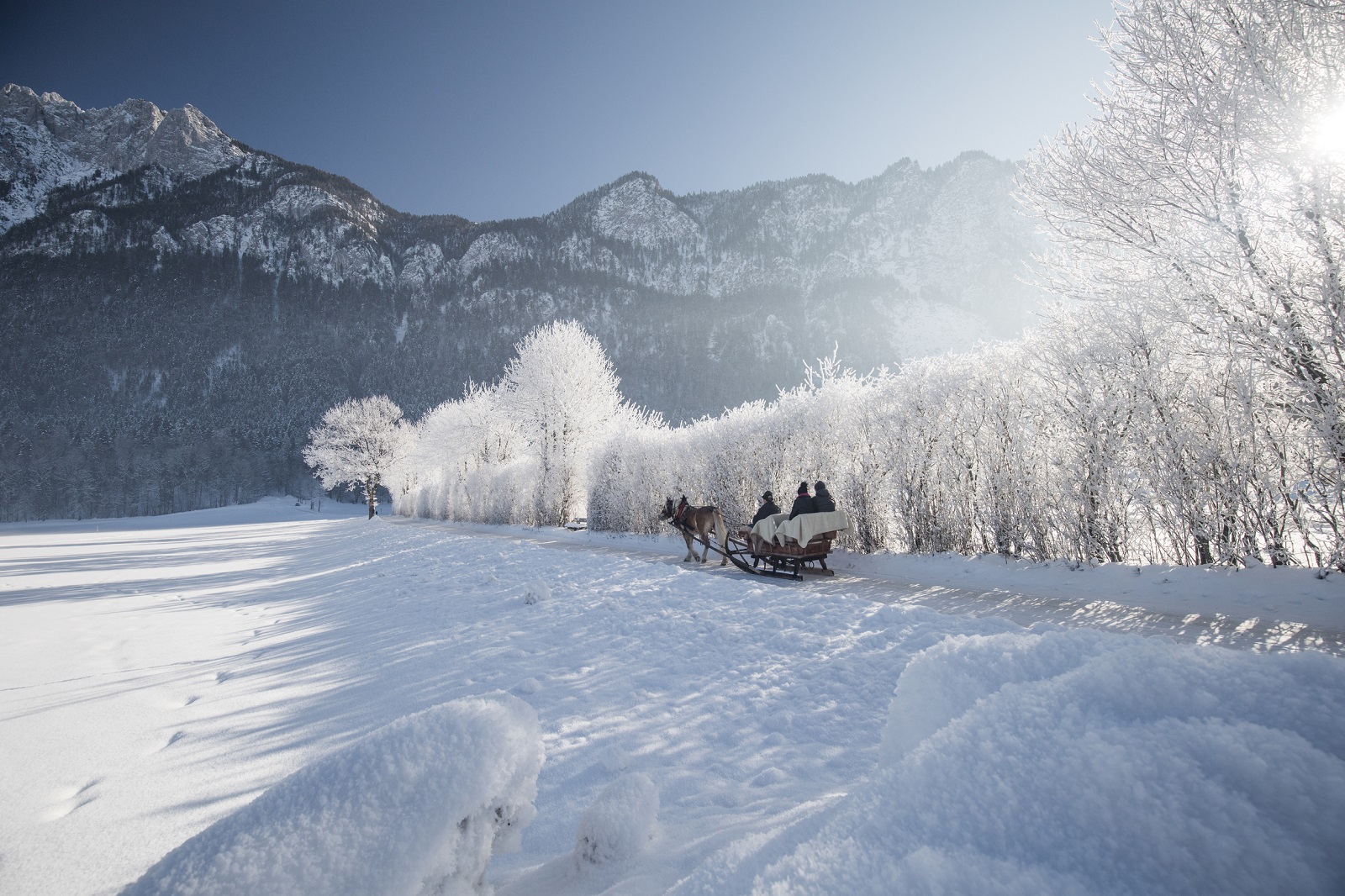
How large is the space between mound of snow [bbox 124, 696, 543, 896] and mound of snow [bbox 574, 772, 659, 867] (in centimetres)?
35

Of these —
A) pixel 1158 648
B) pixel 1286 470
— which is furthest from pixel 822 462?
pixel 1158 648

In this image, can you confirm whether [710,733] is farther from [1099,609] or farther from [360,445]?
[360,445]

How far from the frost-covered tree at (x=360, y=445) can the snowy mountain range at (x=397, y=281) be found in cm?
4164

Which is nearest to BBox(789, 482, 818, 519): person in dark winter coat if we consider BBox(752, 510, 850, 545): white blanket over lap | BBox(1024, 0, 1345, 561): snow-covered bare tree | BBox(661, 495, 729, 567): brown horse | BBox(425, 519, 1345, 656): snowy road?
BBox(752, 510, 850, 545): white blanket over lap

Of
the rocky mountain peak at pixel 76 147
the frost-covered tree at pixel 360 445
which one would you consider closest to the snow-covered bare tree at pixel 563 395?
the frost-covered tree at pixel 360 445

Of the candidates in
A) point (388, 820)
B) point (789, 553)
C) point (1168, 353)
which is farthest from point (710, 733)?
point (1168, 353)

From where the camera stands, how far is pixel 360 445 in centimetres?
4788

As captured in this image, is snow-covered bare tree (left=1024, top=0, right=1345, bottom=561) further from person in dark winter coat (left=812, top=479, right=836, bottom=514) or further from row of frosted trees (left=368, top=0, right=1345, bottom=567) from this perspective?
person in dark winter coat (left=812, top=479, right=836, bottom=514)

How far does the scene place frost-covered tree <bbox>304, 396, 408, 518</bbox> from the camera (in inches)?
1813

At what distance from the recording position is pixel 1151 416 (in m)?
6.47

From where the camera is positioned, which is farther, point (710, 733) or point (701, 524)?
point (701, 524)

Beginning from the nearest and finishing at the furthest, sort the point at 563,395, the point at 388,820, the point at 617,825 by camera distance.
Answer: the point at 388,820, the point at 617,825, the point at 563,395

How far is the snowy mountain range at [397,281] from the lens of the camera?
10656cm

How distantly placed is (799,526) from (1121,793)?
800 cm
